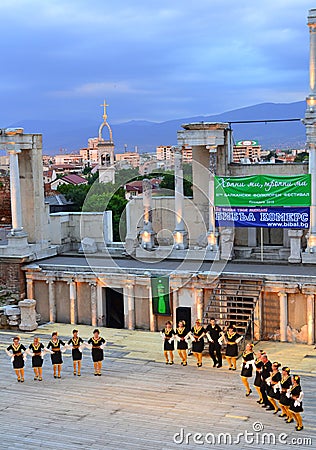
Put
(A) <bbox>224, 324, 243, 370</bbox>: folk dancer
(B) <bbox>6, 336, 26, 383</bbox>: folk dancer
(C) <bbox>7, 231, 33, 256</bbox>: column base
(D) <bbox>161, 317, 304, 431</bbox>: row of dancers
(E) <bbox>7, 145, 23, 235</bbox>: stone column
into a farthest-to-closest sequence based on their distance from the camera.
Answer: (E) <bbox>7, 145, 23, 235</bbox>: stone column, (C) <bbox>7, 231, 33, 256</bbox>: column base, (A) <bbox>224, 324, 243, 370</bbox>: folk dancer, (B) <bbox>6, 336, 26, 383</bbox>: folk dancer, (D) <bbox>161, 317, 304, 431</bbox>: row of dancers

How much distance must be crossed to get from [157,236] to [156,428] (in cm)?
1395

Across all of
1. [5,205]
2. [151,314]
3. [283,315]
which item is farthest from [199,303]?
[5,205]

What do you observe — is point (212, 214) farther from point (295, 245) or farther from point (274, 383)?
point (274, 383)

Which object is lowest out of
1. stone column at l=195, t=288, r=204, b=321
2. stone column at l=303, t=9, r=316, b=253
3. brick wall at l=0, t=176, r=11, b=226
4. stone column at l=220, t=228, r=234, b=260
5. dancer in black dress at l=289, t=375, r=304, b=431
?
dancer in black dress at l=289, t=375, r=304, b=431

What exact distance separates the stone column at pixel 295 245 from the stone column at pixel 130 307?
5428 mm

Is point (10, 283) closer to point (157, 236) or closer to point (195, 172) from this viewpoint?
point (157, 236)

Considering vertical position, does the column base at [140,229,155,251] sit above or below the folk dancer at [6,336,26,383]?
above

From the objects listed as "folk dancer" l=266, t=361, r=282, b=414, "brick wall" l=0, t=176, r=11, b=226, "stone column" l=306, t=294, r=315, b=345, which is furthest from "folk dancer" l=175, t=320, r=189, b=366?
"brick wall" l=0, t=176, r=11, b=226

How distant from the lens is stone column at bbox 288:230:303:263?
24078 mm

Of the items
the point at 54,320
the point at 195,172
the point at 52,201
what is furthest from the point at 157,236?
the point at 52,201

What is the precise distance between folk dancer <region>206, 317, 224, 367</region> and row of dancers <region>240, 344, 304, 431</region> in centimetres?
223

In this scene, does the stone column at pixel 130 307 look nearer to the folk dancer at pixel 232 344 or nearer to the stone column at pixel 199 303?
the stone column at pixel 199 303

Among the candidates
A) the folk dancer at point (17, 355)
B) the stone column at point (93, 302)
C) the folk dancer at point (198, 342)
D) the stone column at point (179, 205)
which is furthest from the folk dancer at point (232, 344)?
the stone column at point (179, 205)

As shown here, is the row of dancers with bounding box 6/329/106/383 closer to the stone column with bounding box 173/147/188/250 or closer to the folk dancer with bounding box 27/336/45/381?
the folk dancer with bounding box 27/336/45/381
